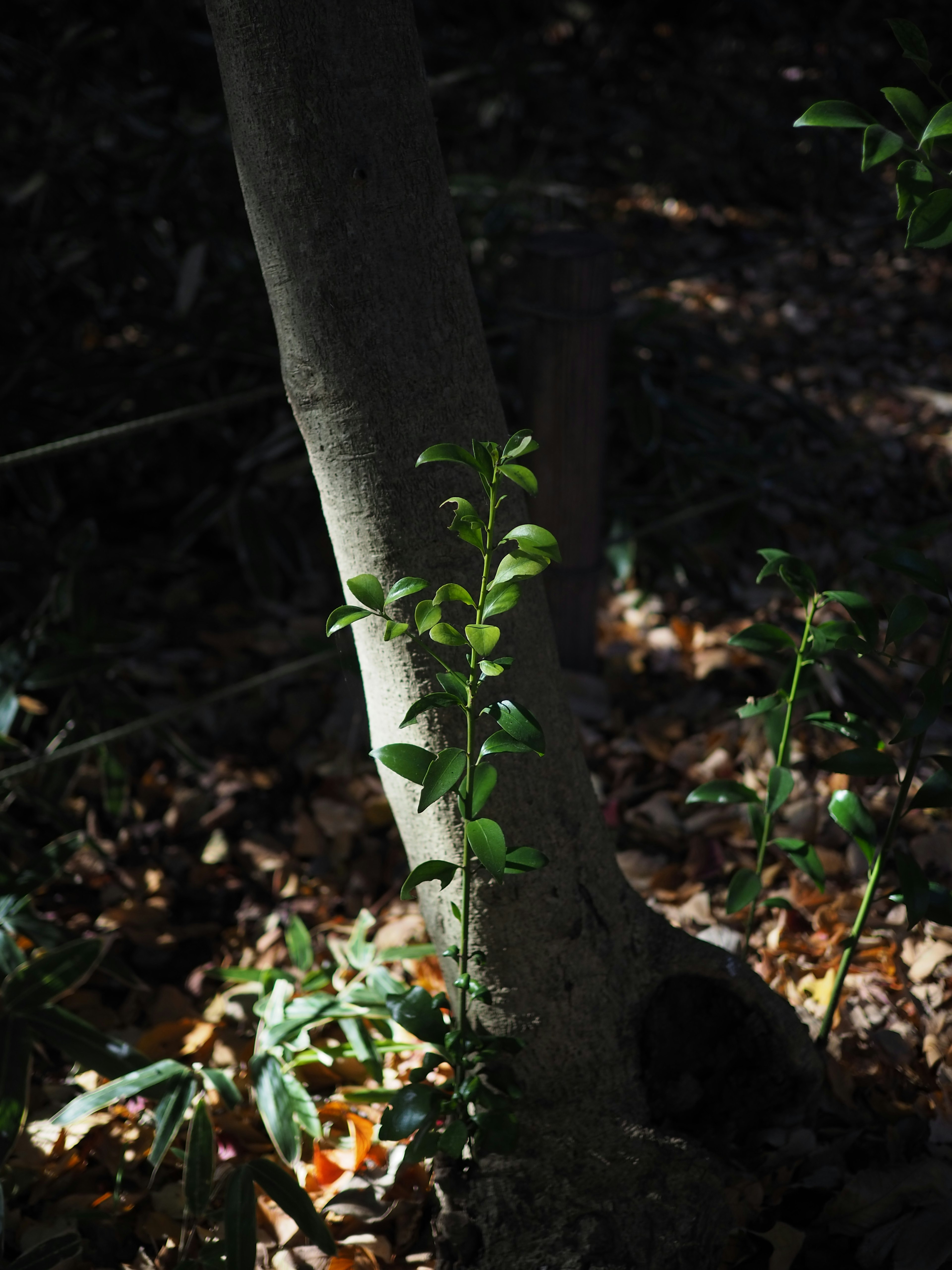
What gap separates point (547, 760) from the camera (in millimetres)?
1098

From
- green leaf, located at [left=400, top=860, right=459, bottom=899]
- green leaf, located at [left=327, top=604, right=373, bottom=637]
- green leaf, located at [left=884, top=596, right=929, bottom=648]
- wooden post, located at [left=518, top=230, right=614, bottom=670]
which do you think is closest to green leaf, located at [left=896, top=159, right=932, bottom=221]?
green leaf, located at [left=884, top=596, right=929, bottom=648]

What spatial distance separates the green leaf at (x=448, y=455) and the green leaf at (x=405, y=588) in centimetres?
10

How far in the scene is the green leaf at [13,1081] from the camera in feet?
4.15

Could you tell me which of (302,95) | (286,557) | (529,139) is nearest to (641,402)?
(286,557)

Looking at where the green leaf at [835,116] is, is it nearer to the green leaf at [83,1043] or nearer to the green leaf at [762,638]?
the green leaf at [762,638]

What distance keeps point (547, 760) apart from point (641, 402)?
157 cm

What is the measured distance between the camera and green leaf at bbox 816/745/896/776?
42.6 inches

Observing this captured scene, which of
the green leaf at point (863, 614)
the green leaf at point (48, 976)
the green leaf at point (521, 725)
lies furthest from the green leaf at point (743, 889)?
the green leaf at point (48, 976)

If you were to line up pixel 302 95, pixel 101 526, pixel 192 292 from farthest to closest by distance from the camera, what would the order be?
pixel 101 526, pixel 192 292, pixel 302 95

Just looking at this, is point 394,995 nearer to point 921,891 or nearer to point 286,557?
point 921,891

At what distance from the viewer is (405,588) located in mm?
862

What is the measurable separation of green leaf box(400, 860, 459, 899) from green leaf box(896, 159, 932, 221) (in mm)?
717

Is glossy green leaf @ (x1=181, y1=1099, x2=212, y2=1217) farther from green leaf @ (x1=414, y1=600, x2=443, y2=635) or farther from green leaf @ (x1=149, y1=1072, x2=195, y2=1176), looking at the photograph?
green leaf @ (x1=414, y1=600, x2=443, y2=635)

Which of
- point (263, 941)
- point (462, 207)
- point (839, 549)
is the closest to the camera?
point (263, 941)
